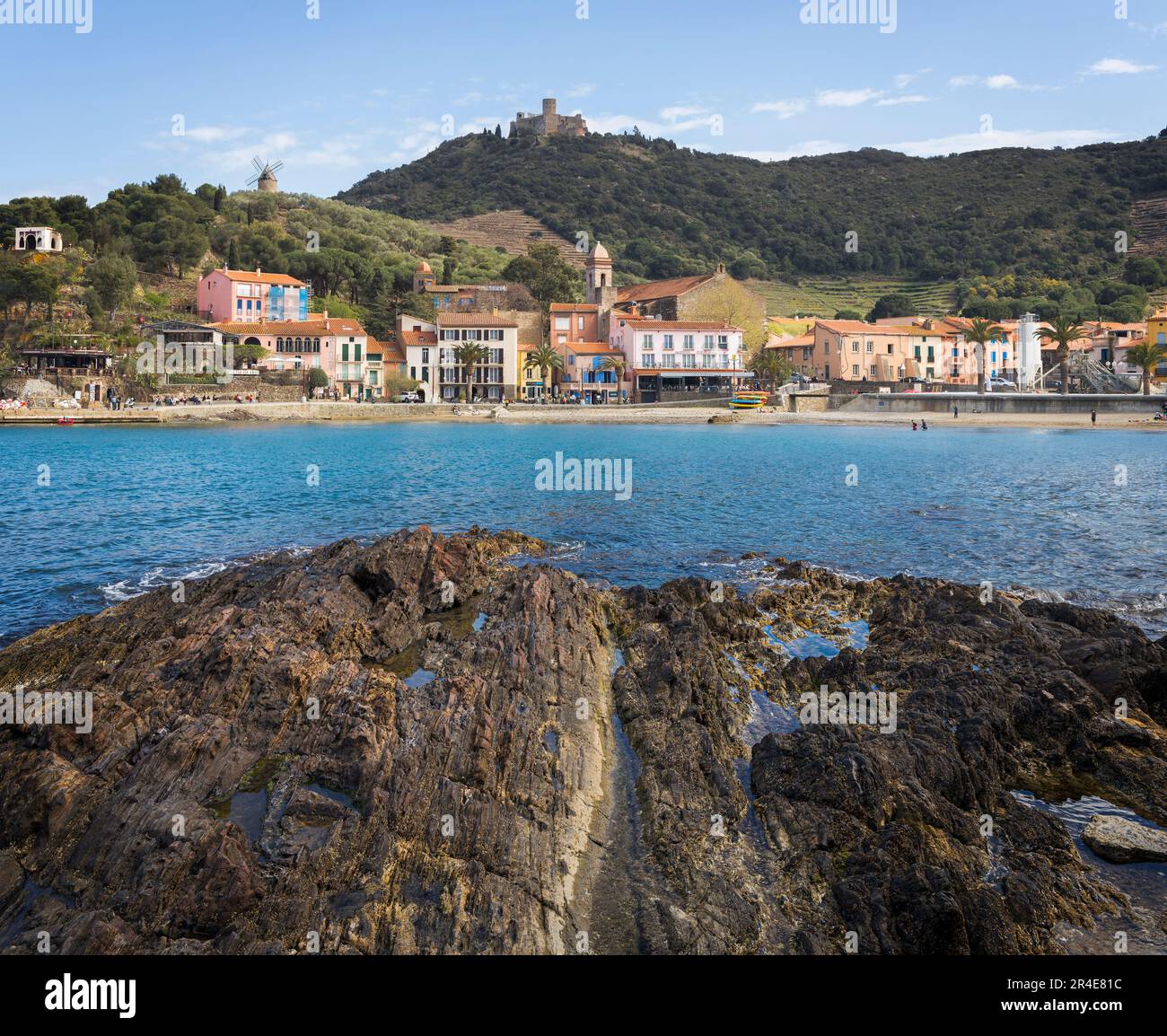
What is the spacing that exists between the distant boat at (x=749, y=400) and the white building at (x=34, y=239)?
73.2 metres

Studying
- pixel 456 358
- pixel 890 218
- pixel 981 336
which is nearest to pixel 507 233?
pixel 890 218

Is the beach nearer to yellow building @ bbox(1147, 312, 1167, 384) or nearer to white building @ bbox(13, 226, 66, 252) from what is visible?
yellow building @ bbox(1147, 312, 1167, 384)

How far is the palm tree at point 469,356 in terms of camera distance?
3386 inches

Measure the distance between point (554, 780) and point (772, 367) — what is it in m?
83.0

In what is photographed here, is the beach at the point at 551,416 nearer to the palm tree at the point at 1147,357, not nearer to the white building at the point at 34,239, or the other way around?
the palm tree at the point at 1147,357

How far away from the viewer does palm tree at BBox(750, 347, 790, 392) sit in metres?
89.1

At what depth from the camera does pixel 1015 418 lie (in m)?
77.8

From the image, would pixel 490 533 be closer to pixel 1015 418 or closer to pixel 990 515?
pixel 990 515

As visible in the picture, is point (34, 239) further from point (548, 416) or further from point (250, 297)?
point (548, 416)

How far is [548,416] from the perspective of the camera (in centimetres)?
8206

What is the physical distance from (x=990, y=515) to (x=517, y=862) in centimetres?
2843

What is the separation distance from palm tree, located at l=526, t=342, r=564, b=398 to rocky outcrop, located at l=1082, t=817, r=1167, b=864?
8218 centimetres
